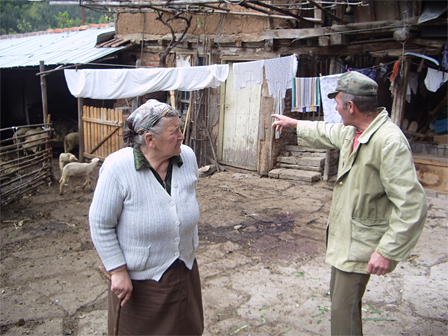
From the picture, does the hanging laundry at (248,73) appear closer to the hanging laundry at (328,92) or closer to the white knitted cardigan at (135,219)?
the hanging laundry at (328,92)

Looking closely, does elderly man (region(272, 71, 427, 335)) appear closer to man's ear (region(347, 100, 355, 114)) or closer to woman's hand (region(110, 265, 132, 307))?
man's ear (region(347, 100, 355, 114))

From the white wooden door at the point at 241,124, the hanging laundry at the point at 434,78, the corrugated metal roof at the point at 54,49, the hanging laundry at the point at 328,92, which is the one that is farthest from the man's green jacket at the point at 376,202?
the corrugated metal roof at the point at 54,49

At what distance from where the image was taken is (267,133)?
352 inches

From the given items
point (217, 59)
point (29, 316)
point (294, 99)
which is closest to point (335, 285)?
point (29, 316)

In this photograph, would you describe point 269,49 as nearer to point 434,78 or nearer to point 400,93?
point 400,93

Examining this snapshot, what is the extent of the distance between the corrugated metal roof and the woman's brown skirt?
868 cm

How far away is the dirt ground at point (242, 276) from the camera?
3338mm

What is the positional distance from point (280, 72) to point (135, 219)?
18.8ft

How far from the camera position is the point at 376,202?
228 centimetres

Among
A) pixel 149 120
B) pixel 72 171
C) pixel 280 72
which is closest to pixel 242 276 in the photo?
pixel 149 120

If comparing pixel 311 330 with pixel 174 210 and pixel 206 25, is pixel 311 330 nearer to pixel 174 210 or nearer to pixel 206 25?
pixel 174 210

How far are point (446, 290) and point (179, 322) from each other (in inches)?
120

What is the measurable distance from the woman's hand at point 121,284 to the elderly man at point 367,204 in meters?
1.27

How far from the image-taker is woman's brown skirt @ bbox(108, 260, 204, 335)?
6.98 ft
